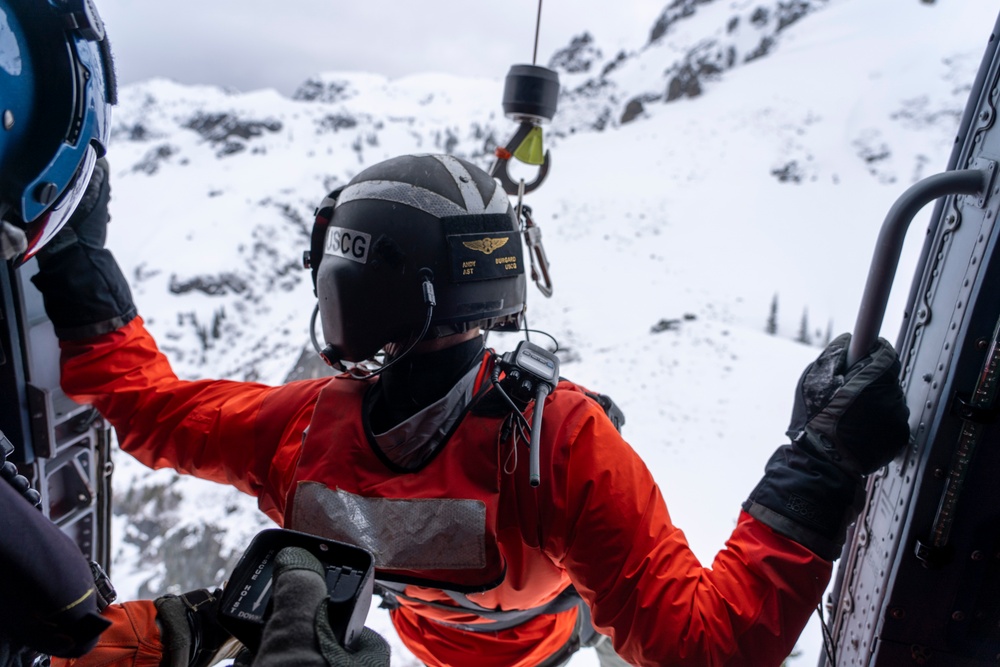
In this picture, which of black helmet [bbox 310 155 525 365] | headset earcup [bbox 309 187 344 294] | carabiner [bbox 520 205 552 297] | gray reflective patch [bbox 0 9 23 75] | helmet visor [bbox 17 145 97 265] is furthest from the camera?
carabiner [bbox 520 205 552 297]

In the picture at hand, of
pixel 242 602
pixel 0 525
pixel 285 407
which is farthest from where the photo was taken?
pixel 285 407

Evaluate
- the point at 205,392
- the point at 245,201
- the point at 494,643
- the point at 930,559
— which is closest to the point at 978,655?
the point at 930,559

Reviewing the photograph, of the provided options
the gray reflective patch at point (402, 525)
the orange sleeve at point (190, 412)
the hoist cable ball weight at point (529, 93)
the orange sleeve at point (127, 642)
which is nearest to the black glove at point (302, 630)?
the gray reflective patch at point (402, 525)

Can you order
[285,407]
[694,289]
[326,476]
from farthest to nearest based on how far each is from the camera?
[694,289] < [285,407] < [326,476]

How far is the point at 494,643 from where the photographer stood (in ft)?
6.10

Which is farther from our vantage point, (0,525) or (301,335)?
(301,335)

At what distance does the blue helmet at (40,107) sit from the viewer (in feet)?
3.22

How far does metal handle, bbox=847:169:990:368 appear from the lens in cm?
125

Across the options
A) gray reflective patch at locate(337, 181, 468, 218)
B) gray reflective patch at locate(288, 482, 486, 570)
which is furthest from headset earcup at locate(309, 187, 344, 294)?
gray reflective patch at locate(288, 482, 486, 570)

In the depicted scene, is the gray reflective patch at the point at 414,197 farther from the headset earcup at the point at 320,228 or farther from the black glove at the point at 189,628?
the black glove at the point at 189,628

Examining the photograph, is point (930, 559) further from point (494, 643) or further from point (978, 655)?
point (494, 643)

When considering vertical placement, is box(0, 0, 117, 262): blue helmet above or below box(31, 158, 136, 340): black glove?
above

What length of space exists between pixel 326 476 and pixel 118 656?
1.67 ft

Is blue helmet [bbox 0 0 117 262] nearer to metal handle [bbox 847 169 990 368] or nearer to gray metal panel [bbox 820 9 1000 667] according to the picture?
metal handle [bbox 847 169 990 368]
